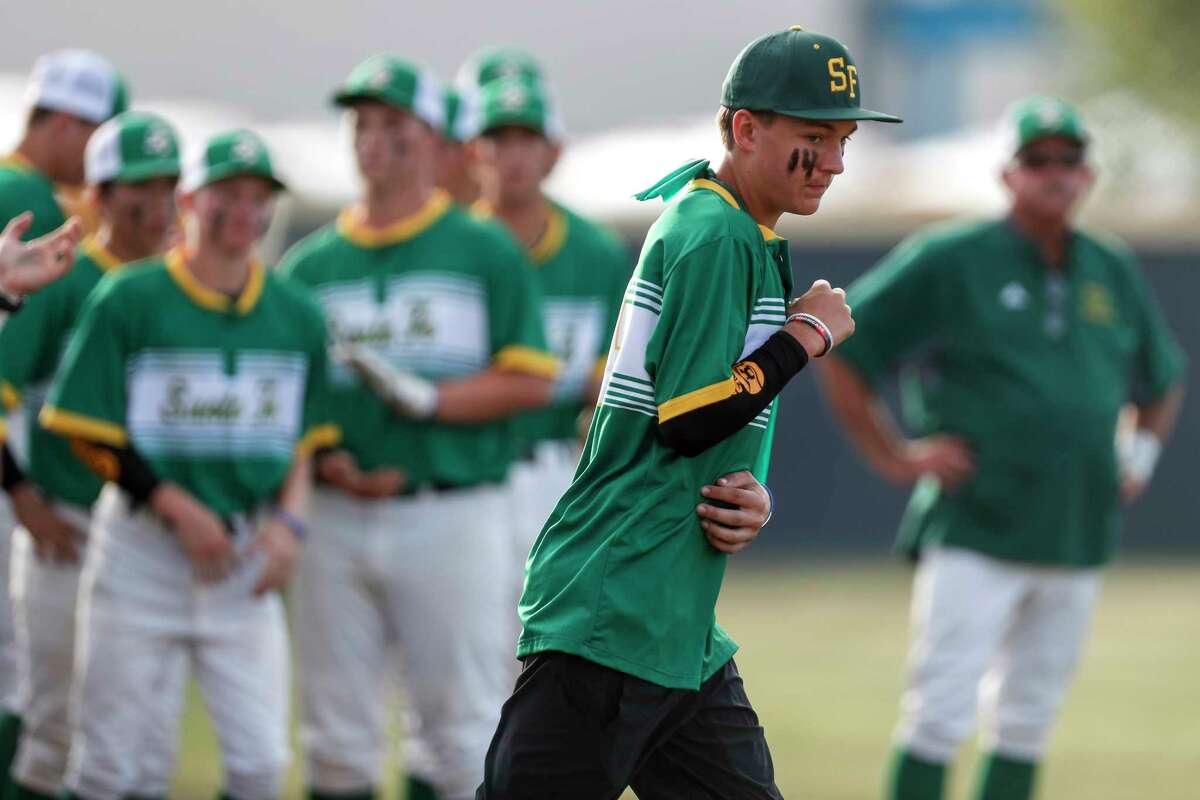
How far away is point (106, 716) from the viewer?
573 cm

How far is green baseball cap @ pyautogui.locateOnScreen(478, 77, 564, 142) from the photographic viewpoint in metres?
7.29

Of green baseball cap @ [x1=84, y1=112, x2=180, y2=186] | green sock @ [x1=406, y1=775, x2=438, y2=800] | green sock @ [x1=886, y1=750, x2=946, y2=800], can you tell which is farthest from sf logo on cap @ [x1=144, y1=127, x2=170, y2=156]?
green sock @ [x1=886, y1=750, x2=946, y2=800]

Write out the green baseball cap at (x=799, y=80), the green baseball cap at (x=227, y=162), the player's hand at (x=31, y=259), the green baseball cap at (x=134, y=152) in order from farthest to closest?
the green baseball cap at (x=134, y=152) < the green baseball cap at (x=227, y=162) < the player's hand at (x=31, y=259) < the green baseball cap at (x=799, y=80)

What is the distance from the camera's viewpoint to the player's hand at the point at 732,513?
4.10 metres

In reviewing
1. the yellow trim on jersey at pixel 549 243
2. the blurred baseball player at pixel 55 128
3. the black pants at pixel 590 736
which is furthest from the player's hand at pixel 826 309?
the yellow trim on jersey at pixel 549 243

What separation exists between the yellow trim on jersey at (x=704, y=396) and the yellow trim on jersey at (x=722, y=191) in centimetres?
36

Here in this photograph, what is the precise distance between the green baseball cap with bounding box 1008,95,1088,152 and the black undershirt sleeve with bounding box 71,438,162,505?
9.70ft

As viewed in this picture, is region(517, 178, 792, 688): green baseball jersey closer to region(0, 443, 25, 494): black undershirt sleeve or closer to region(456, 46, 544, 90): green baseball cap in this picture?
region(0, 443, 25, 494): black undershirt sleeve

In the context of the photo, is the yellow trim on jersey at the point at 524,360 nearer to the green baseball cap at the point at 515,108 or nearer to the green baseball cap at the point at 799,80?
the green baseball cap at the point at 515,108

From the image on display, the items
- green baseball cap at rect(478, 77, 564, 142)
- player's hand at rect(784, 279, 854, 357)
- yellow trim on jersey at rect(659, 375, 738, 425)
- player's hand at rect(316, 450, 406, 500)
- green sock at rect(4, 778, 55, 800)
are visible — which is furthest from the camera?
green baseball cap at rect(478, 77, 564, 142)

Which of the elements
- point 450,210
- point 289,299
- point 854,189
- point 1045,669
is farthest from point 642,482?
point 854,189

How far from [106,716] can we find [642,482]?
2304 millimetres

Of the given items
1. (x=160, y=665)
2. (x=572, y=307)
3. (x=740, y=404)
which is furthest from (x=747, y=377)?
(x=572, y=307)

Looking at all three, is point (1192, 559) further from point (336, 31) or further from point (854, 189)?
point (336, 31)
